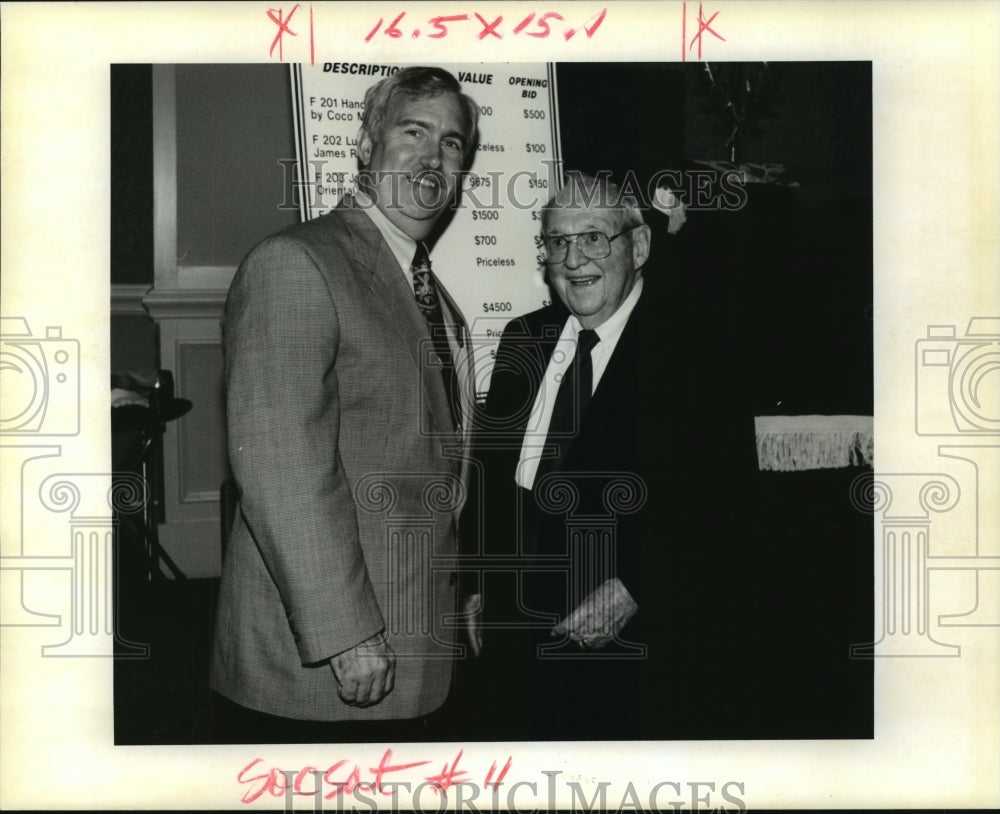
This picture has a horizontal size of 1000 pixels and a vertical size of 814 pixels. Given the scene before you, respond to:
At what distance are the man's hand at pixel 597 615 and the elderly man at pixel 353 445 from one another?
0.27 meters

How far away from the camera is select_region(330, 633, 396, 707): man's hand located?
91.9 inches

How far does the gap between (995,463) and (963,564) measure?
0.78 feet

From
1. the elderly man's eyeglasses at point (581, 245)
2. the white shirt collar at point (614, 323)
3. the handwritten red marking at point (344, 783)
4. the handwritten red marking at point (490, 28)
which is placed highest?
the handwritten red marking at point (490, 28)

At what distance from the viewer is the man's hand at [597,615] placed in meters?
2.48

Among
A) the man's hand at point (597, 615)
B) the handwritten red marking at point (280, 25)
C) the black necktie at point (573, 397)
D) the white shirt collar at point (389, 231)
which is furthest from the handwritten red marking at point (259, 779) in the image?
the handwritten red marking at point (280, 25)

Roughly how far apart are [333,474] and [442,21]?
1.00 meters

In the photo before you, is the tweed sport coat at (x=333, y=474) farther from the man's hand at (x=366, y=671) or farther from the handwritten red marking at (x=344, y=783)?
the handwritten red marking at (x=344, y=783)

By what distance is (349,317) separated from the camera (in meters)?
2.31

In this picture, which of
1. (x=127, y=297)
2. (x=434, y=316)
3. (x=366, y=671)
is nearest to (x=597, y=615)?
(x=366, y=671)

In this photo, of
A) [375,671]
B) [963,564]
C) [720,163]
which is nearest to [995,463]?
[963,564]

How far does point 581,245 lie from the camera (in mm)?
2477

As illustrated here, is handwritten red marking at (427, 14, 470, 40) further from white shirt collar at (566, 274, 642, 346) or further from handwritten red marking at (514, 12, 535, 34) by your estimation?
white shirt collar at (566, 274, 642, 346)

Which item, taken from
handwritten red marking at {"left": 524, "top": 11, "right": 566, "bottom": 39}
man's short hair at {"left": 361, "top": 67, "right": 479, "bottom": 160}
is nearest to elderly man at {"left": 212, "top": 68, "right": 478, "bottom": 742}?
man's short hair at {"left": 361, "top": 67, "right": 479, "bottom": 160}

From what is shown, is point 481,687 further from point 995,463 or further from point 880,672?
point 995,463
